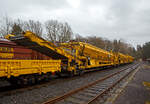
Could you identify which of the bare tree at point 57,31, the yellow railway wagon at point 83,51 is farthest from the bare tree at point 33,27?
the yellow railway wagon at point 83,51

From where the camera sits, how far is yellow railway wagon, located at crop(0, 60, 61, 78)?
507 cm

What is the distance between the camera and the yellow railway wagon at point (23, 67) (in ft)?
16.6

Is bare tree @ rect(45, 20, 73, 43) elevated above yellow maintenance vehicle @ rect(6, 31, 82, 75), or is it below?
above

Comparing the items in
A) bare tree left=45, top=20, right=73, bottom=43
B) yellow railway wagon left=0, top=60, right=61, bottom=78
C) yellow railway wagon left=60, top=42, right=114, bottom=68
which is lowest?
yellow railway wagon left=0, top=60, right=61, bottom=78

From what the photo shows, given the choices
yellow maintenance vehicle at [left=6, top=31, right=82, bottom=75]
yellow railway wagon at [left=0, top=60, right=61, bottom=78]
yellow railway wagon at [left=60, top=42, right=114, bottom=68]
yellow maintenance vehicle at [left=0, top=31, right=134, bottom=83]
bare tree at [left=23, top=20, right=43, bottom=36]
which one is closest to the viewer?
yellow railway wagon at [left=0, top=60, right=61, bottom=78]

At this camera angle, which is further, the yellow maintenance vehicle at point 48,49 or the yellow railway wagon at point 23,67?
the yellow maintenance vehicle at point 48,49

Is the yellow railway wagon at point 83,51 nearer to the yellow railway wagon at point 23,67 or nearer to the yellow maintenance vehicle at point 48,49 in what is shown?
the yellow maintenance vehicle at point 48,49

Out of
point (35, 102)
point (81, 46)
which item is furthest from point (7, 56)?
point (81, 46)

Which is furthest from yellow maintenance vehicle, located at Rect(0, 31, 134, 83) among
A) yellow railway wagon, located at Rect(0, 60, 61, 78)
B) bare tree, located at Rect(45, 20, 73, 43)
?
bare tree, located at Rect(45, 20, 73, 43)

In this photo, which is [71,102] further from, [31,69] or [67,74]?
[67,74]

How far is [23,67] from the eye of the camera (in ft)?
19.1

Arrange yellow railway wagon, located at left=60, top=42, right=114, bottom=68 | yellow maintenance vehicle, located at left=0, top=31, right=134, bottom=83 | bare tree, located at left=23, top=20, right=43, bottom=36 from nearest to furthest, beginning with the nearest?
1. yellow maintenance vehicle, located at left=0, top=31, right=134, bottom=83
2. yellow railway wagon, located at left=60, top=42, right=114, bottom=68
3. bare tree, located at left=23, top=20, right=43, bottom=36

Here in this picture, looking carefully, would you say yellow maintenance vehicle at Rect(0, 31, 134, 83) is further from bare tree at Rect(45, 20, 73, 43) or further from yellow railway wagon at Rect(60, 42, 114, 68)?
bare tree at Rect(45, 20, 73, 43)

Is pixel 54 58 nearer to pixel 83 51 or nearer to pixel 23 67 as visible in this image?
pixel 83 51
